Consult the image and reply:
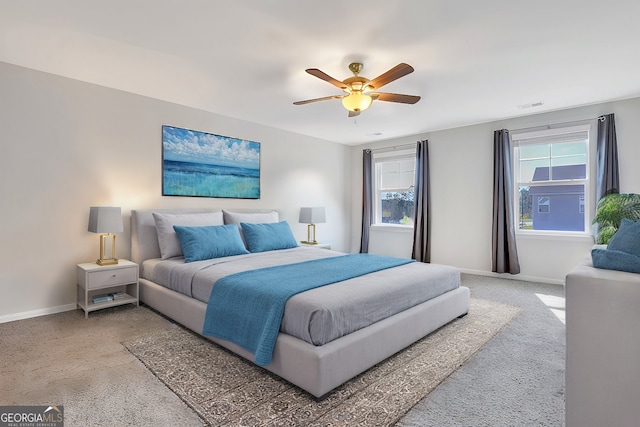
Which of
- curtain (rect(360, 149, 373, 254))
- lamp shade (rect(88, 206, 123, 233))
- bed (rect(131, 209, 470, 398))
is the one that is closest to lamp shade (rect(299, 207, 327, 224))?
bed (rect(131, 209, 470, 398))

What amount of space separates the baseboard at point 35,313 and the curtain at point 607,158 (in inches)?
252

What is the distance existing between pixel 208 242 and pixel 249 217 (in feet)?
3.48

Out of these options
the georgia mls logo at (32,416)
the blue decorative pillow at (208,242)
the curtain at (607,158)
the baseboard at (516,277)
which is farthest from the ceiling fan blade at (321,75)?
the baseboard at (516,277)

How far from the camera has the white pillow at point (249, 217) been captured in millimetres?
4426

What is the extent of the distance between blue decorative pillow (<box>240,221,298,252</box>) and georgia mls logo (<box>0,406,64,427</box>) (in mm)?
2517

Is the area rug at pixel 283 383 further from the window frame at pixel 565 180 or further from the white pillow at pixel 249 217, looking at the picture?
the window frame at pixel 565 180

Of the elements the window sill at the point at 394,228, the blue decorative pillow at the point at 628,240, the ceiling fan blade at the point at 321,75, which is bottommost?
the window sill at the point at 394,228

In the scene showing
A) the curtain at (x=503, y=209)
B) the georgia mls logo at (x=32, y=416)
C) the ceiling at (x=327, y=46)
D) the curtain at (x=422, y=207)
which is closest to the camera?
the georgia mls logo at (x=32, y=416)

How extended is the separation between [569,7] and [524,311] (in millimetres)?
2806

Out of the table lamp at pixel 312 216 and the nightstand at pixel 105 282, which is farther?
the table lamp at pixel 312 216

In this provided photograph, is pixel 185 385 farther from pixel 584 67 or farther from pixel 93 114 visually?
pixel 584 67

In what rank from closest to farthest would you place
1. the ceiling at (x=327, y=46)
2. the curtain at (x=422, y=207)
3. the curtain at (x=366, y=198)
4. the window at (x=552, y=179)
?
the ceiling at (x=327, y=46), the window at (x=552, y=179), the curtain at (x=422, y=207), the curtain at (x=366, y=198)

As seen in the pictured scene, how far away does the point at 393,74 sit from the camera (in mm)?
2662

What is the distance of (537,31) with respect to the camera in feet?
8.18
